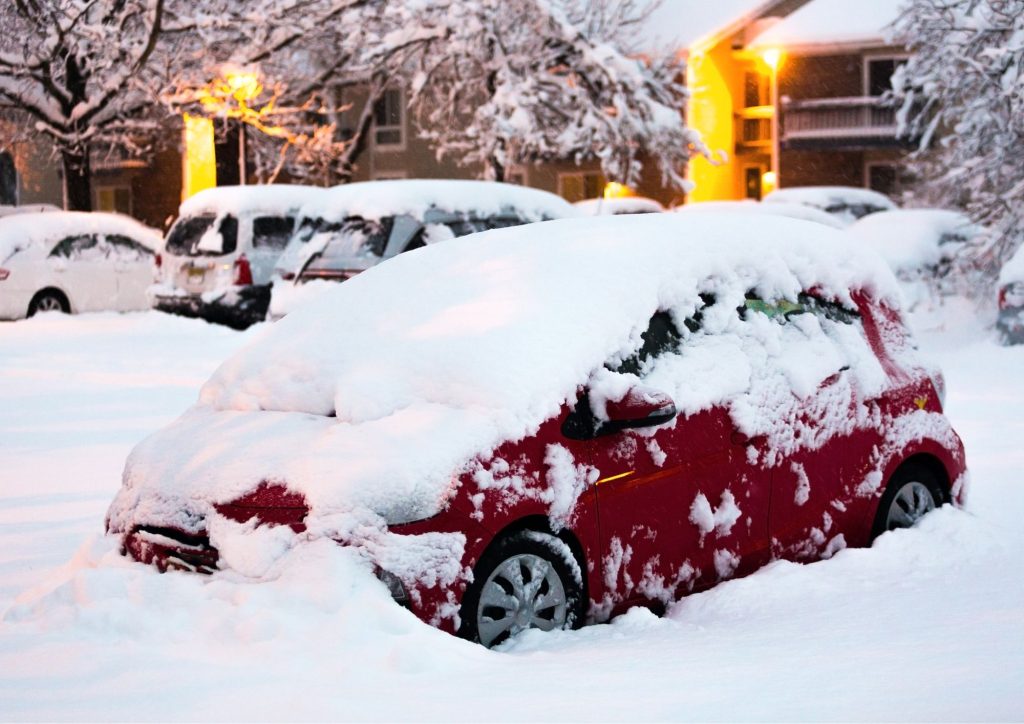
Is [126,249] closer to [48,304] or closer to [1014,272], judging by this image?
[48,304]

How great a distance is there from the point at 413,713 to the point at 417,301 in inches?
91.3

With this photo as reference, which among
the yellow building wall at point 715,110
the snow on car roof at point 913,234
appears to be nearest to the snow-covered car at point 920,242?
the snow on car roof at point 913,234

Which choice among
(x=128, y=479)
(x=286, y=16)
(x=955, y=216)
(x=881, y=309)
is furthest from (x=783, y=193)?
(x=128, y=479)

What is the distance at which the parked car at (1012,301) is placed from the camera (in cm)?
1482

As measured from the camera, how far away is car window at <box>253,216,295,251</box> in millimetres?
18266

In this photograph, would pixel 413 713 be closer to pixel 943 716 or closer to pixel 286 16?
pixel 943 716

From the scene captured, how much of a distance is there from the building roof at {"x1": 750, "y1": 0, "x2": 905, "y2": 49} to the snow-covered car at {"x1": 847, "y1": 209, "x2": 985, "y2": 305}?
16417 millimetres

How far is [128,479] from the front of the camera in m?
5.64

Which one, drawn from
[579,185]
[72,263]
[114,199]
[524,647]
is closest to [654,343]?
[524,647]

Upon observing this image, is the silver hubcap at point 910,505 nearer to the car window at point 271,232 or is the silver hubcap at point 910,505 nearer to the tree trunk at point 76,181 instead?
the car window at point 271,232

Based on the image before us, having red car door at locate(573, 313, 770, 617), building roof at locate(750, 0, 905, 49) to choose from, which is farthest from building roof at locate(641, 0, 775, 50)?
red car door at locate(573, 313, 770, 617)

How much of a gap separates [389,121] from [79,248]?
29362mm

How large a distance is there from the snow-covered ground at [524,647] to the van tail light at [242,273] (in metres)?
11.1

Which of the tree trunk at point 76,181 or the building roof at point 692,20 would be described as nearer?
the tree trunk at point 76,181
